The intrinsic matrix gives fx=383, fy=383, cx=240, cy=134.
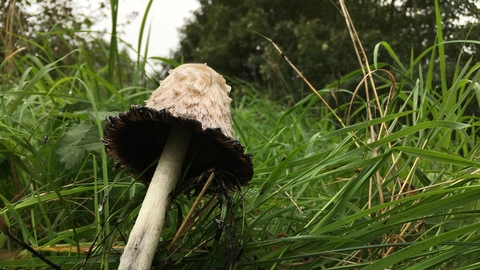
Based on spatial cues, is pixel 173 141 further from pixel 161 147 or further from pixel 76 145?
pixel 76 145

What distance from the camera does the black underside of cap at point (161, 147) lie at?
102 centimetres

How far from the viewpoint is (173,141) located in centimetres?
112

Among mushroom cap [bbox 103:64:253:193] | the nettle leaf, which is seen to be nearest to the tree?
the nettle leaf

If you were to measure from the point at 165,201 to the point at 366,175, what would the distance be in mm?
605

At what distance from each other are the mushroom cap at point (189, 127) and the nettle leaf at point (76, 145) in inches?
10.5

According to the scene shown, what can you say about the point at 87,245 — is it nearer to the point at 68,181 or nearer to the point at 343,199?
the point at 68,181

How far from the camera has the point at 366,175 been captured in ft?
3.83

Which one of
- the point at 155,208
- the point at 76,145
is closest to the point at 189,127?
the point at 155,208

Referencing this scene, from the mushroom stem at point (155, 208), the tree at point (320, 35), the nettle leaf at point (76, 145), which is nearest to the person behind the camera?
the mushroom stem at point (155, 208)

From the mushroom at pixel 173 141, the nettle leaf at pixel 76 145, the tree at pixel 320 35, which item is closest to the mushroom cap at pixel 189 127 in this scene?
the mushroom at pixel 173 141

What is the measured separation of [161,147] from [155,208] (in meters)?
0.30

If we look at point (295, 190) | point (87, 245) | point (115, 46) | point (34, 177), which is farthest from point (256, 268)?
point (115, 46)

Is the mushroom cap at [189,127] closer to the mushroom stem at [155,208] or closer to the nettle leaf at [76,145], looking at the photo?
the mushroom stem at [155,208]

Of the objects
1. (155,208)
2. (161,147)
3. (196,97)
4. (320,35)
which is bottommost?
(155,208)
